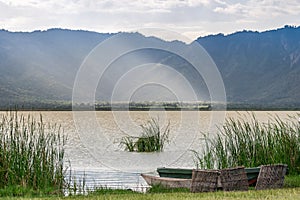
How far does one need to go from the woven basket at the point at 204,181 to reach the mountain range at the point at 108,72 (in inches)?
3018

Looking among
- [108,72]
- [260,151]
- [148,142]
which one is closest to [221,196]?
[260,151]

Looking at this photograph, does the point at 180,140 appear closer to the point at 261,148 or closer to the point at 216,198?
the point at 261,148

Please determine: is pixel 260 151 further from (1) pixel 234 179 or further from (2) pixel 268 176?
(1) pixel 234 179

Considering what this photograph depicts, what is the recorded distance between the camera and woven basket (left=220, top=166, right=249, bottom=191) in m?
11.6

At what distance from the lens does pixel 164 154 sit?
82.8 feet

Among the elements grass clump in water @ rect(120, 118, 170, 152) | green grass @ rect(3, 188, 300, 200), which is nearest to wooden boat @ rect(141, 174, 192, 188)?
green grass @ rect(3, 188, 300, 200)

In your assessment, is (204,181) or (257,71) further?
(257,71)

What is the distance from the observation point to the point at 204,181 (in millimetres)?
11586

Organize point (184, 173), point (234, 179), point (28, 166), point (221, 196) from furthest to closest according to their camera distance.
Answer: point (184, 173) < point (28, 166) < point (234, 179) < point (221, 196)

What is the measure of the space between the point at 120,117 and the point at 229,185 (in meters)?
36.0

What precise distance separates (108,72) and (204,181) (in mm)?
79760

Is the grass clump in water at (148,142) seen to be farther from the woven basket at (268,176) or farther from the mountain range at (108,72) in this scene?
the mountain range at (108,72)

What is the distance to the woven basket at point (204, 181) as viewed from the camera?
454 inches

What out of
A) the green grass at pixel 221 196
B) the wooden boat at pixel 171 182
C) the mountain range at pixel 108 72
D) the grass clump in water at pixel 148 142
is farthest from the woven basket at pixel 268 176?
the mountain range at pixel 108 72
